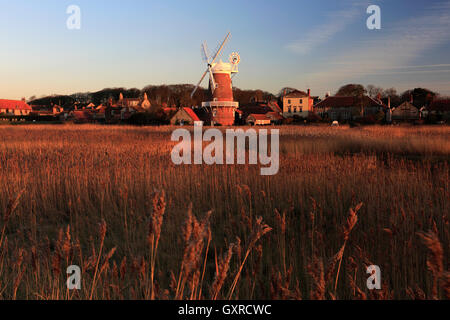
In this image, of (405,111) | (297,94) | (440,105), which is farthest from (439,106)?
(297,94)

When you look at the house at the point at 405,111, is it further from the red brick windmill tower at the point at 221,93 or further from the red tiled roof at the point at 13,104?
the red tiled roof at the point at 13,104

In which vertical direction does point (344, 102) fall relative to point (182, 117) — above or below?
above

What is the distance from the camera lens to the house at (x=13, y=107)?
97.0 metres

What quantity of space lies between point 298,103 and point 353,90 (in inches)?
484

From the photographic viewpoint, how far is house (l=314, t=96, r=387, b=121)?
6775 centimetres

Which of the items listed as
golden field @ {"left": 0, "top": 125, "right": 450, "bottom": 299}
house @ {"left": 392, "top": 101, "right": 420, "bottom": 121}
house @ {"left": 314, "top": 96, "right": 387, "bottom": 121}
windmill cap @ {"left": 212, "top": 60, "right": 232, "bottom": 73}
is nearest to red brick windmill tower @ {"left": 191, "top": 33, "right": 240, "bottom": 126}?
windmill cap @ {"left": 212, "top": 60, "right": 232, "bottom": 73}

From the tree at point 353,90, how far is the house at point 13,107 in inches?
3434

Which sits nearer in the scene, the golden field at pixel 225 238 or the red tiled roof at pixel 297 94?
the golden field at pixel 225 238

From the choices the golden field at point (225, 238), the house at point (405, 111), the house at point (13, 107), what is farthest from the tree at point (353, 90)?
the house at point (13, 107)

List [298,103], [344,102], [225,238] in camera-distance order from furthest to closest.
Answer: [298,103] → [344,102] → [225,238]

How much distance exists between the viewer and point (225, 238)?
404cm

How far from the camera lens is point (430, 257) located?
1.52 m

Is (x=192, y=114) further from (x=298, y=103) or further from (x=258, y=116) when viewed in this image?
(x=298, y=103)
